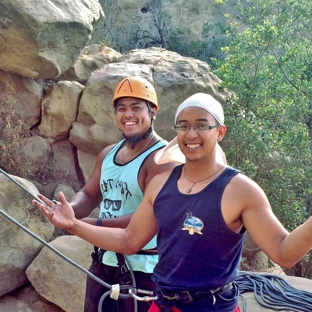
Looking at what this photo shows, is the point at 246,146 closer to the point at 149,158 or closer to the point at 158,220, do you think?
the point at 149,158

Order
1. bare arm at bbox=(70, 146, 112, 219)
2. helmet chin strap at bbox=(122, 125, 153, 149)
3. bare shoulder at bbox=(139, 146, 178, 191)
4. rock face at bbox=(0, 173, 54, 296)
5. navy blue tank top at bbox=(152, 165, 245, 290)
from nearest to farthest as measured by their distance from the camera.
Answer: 1. navy blue tank top at bbox=(152, 165, 245, 290)
2. bare shoulder at bbox=(139, 146, 178, 191)
3. helmet chin strap at bbox=(122, 125, 153, 149)
4. bare arm at bbox=(70, 146, 112, 219)
5. rock face at bbox=(0, 173, 54, 296)

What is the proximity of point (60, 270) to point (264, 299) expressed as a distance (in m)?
1.76

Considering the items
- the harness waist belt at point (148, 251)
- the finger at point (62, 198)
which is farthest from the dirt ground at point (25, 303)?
the finger at point (62, 198)

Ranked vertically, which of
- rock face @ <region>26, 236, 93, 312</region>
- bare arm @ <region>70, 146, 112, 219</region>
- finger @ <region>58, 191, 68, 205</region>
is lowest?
rock face @ <region>26, 236, 93, 312</region>

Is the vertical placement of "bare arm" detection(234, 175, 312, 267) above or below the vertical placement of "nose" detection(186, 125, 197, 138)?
below

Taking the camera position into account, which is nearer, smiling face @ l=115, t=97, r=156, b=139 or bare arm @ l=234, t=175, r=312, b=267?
bare arm @ l=234, t=175, r=312, b=267

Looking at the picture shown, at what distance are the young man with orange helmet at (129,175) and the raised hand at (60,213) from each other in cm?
23

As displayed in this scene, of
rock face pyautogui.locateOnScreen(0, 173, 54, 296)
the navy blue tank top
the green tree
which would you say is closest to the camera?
the navy blue tank top

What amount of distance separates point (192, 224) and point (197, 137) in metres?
0.28

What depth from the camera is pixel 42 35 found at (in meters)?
4.36

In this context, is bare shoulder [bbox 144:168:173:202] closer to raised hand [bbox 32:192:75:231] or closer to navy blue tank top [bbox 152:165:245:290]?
navy blue tank top [bbox 152:165:245:290]

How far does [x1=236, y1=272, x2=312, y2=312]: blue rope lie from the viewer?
105 inches

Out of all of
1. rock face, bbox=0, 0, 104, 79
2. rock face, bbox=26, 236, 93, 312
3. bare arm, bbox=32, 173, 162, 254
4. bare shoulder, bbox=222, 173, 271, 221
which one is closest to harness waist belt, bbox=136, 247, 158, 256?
bare arm, bbox=32, 173, 162, 254

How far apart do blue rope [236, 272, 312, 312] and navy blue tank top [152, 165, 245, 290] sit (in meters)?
1.36
